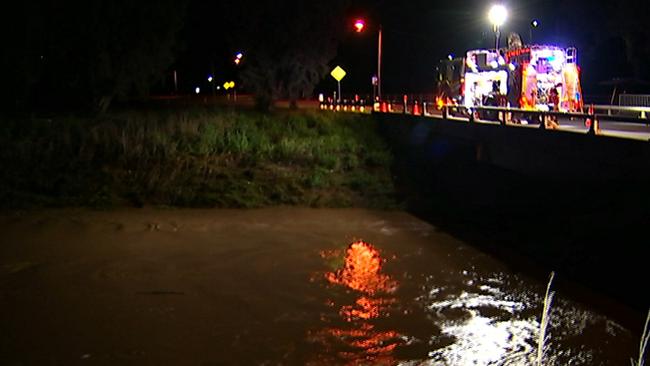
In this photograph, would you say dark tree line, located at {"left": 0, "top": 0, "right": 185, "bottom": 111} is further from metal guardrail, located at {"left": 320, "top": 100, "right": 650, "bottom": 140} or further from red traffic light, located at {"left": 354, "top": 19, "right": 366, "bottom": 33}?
red traffic light, located at {"left": 354, "top": 19, "right": 366, "bottom": 33}

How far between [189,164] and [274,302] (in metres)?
15.9

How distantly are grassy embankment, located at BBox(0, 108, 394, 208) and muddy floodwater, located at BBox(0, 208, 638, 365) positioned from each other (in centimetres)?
429

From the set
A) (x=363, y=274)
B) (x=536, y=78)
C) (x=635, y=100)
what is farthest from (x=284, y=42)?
(x=363, y=274)

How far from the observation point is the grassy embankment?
24.9m

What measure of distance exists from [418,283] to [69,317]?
6531 mm

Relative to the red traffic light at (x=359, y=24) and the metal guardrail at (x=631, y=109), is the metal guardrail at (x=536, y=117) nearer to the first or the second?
the metal guardrail at (x=631, y=109)

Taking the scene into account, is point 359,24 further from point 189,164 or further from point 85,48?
point 85,48

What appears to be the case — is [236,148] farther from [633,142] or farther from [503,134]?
[633,142]

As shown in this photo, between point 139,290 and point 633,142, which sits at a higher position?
point 633,142

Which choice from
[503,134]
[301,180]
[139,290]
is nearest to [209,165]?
[301,180]

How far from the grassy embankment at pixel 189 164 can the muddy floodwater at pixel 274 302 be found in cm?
429

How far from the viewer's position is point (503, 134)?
24.7m

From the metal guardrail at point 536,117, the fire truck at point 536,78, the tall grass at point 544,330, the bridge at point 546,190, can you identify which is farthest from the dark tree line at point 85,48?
the tall grass at point 544,330

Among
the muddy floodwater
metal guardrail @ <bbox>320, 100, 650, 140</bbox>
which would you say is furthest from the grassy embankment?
the muddy floodwater
